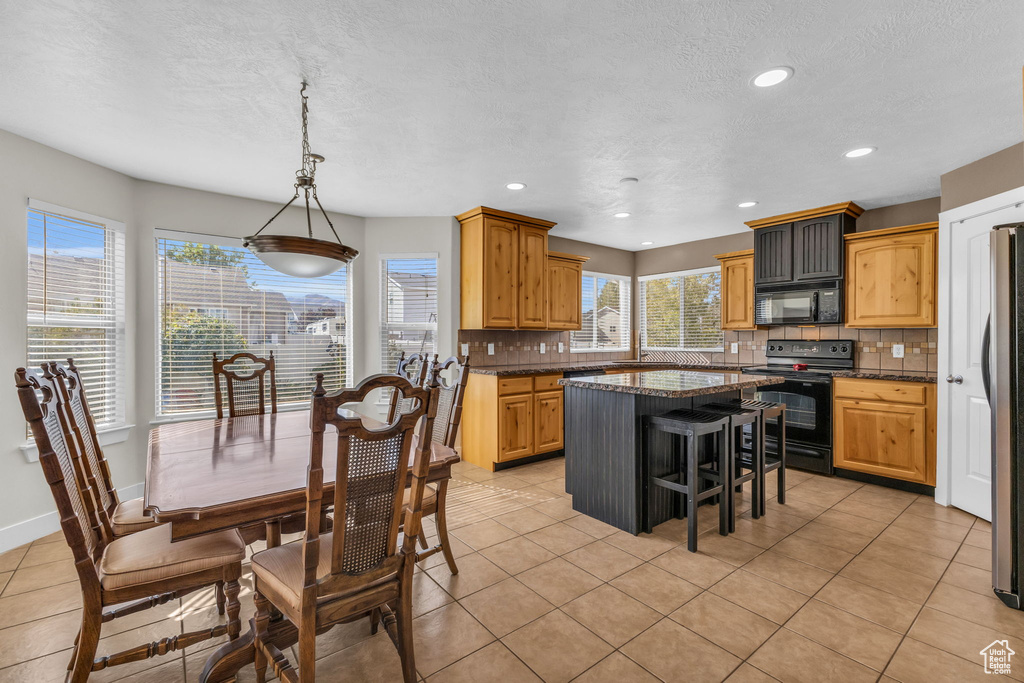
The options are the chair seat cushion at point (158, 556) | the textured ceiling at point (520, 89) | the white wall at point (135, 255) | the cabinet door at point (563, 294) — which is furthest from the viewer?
the cabinet door at point (563, 294)

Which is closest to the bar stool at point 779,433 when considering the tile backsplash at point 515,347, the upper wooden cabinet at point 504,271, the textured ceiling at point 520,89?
the textured ceiling at point 520,89

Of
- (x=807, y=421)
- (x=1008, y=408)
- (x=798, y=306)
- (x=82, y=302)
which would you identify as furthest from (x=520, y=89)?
(x=807, y=421)

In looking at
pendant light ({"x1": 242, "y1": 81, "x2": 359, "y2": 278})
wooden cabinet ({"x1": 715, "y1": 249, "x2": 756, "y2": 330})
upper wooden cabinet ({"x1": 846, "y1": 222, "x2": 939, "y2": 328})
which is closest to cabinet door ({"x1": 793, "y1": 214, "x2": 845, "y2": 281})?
upper wooden cabinet ({"x1": 846, "y1": 222, "x2": 939, "y2": 328})

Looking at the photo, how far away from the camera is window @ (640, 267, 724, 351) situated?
19.2 ft

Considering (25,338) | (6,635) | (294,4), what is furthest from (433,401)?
(25,338)

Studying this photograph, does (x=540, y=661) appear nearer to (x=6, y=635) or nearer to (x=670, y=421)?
(x=670, y=421)

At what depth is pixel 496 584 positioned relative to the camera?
2.35 m

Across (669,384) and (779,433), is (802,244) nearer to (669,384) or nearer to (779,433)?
(779,433)

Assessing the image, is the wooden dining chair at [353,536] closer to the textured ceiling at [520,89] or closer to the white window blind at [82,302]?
the textured ceiling at [520,89]

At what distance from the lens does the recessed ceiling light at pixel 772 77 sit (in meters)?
2.18

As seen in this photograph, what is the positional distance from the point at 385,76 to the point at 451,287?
2606mm

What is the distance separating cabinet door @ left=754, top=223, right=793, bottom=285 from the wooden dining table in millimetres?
4143

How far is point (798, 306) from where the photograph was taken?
15.2 feet

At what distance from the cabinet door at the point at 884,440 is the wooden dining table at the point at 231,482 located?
12.3 ft
